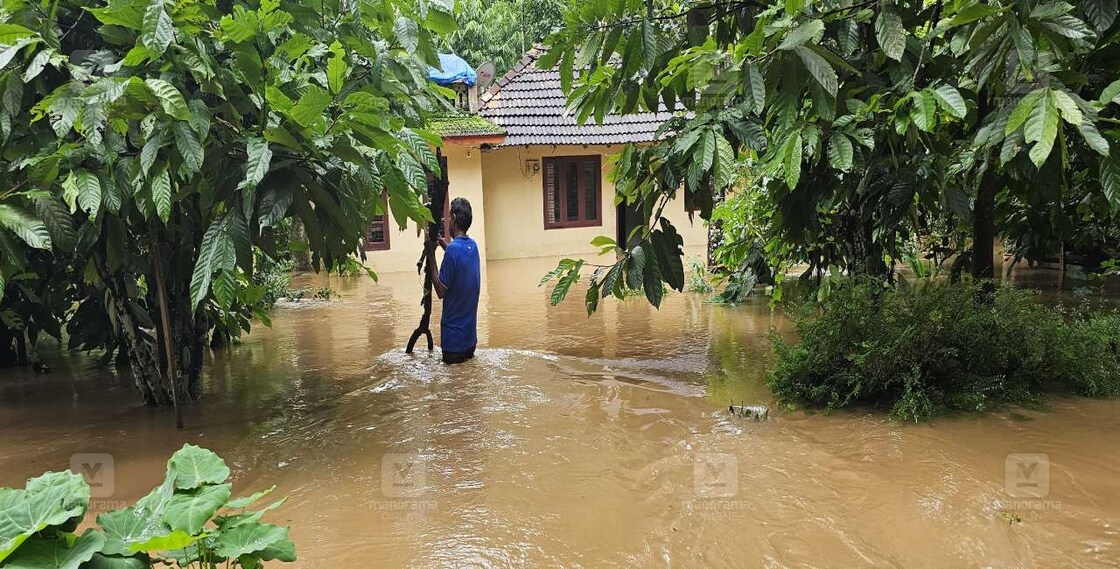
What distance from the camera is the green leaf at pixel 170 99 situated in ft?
12.5

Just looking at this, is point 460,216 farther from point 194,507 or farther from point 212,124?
point 194,507

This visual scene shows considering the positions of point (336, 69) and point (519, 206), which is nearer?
point (336, 69)

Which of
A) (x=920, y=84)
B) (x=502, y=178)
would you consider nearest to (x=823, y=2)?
(x=920, y=84)

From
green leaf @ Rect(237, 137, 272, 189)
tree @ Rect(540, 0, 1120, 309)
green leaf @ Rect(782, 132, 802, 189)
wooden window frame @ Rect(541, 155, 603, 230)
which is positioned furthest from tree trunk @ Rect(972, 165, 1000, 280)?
wooden window frame @ Rect(541, 155, 603, 230)

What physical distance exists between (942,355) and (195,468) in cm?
457

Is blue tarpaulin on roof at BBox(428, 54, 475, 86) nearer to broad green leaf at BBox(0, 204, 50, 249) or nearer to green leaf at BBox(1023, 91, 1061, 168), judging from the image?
broad green leaf at BBox(0, 204, 50, 249)

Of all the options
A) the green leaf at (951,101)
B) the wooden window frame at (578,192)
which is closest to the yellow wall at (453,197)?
the wooden window frame at (578,192)

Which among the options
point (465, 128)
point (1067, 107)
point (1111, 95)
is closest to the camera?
point (1067, 107)

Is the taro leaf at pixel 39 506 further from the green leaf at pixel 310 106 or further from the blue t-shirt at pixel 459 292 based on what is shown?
the blue t-shirt at pixel 459 292

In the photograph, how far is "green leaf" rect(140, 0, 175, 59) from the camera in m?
3.76

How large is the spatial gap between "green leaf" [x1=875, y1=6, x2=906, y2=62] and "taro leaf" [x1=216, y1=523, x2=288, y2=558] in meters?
3.23

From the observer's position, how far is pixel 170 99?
384cm

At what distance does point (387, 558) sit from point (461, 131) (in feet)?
38.0

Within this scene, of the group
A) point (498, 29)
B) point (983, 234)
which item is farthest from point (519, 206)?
point (983, 234)
